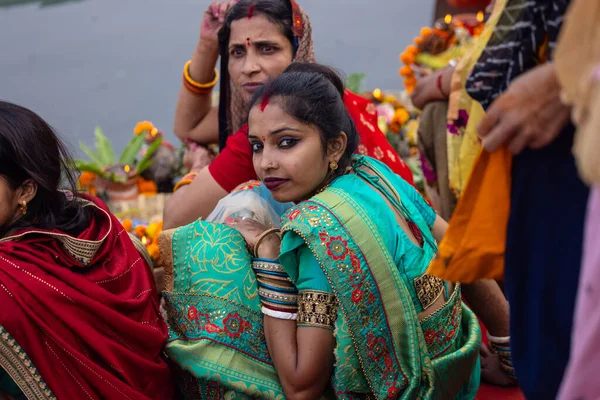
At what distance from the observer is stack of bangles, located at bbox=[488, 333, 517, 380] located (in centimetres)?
260

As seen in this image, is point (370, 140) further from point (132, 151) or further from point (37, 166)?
point (132, 151)

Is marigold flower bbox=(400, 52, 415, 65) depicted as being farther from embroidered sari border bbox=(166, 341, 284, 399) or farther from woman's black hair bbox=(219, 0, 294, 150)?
embroidered sari border bbox=(166, 341, 284, 399)

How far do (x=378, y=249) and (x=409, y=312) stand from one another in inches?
8.1

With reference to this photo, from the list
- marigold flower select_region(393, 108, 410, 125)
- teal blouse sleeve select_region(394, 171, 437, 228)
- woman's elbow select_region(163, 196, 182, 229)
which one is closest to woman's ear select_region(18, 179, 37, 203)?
woman's elbow select_region(163, 196, 182, 229)

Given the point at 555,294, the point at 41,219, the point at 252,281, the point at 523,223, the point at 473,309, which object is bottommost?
the point at 473,309

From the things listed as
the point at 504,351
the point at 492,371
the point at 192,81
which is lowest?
the point at 492,371

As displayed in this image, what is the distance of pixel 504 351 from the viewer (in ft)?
8.61

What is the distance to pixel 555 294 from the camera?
1.34m

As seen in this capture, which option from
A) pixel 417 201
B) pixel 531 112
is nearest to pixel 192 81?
pixel 417 201

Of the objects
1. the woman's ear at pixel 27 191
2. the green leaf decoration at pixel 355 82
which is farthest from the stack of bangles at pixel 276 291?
the green leaf decoration at pixel 355 82

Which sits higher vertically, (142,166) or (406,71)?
(406,71)

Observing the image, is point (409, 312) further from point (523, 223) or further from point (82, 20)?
point (82, 20)

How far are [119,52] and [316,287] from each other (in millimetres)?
5898

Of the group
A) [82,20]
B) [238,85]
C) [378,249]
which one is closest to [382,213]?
[378,249]
